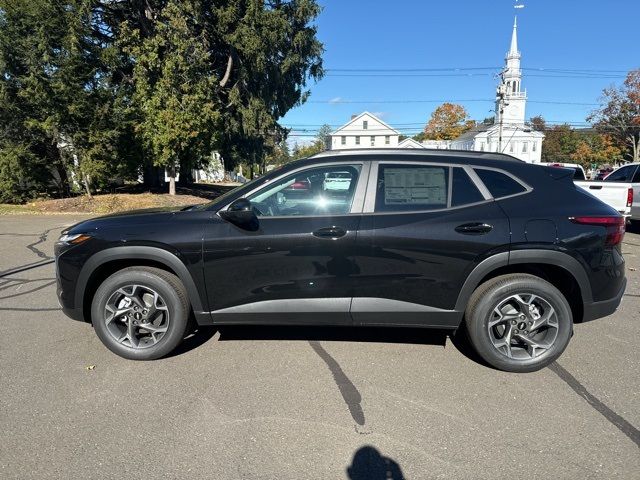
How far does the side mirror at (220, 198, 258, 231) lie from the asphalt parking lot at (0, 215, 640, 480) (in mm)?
1234

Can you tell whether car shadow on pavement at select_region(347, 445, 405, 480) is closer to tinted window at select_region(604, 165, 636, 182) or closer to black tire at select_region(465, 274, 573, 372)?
black tire at select_region(465, 274, 573, 372)

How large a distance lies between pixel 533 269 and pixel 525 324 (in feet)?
1.55

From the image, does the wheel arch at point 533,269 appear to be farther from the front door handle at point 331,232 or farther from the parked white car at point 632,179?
the parked white car at point 632,179

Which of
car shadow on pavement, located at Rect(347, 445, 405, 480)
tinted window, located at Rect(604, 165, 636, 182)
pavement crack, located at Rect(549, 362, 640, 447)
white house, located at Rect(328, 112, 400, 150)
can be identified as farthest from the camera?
white house, located at Rect(328, 112, 400, 150)

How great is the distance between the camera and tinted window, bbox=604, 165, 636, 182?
1127cm

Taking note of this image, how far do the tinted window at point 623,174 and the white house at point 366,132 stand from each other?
60749 mm

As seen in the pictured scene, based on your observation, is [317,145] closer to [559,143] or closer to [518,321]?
[559,143]

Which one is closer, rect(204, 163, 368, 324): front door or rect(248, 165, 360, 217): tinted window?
rect(204, 163, 368, 324): front door

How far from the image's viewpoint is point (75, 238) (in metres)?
3.65

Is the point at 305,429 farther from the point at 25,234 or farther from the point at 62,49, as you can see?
the point at 62,49

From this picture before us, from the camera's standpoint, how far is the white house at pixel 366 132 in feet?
236

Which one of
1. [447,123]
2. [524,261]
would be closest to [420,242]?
[524,261]

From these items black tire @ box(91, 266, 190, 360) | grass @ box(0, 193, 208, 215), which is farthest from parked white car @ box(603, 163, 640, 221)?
A: grass @ box(0, 193, 208, 215)

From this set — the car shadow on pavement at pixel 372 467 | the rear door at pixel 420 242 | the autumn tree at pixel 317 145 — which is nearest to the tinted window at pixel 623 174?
the rear door at pixel 420 242
